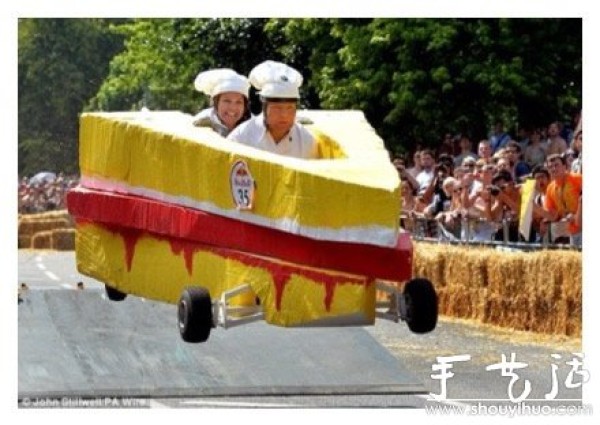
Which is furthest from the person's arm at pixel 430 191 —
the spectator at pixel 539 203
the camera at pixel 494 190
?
the spectator at pixel 539 203

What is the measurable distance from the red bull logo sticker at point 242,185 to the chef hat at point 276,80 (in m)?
0.53

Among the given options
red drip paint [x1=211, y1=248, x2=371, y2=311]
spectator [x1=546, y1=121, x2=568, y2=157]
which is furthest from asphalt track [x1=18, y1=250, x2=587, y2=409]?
spectator [x1=546, y1=121, x2=568, y2=157]

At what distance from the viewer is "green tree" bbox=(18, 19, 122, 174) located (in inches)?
638

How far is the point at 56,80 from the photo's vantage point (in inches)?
650

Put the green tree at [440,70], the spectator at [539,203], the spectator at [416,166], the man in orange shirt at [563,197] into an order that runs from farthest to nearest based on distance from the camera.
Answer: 1. the spectator at [539,203]
2. the spectator at [416,166]
3. the man in orange shirt at [563,197]
4. the green tree at [440,70]

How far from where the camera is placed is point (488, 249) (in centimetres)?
1875

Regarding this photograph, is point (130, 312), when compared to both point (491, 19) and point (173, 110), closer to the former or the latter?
point (173, 110)

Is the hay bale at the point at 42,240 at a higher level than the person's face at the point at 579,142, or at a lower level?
lower

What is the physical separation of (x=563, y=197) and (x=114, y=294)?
119 inches

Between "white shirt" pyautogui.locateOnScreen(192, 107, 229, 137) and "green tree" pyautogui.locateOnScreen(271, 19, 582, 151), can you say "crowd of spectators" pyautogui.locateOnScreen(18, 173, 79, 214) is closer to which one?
"white shirt" pyautogui.locateOnScreen(192, 107, 229, 137)

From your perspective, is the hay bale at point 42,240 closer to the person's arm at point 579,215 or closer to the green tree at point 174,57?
the green tree at point 174,57

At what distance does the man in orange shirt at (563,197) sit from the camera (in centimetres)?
1717
